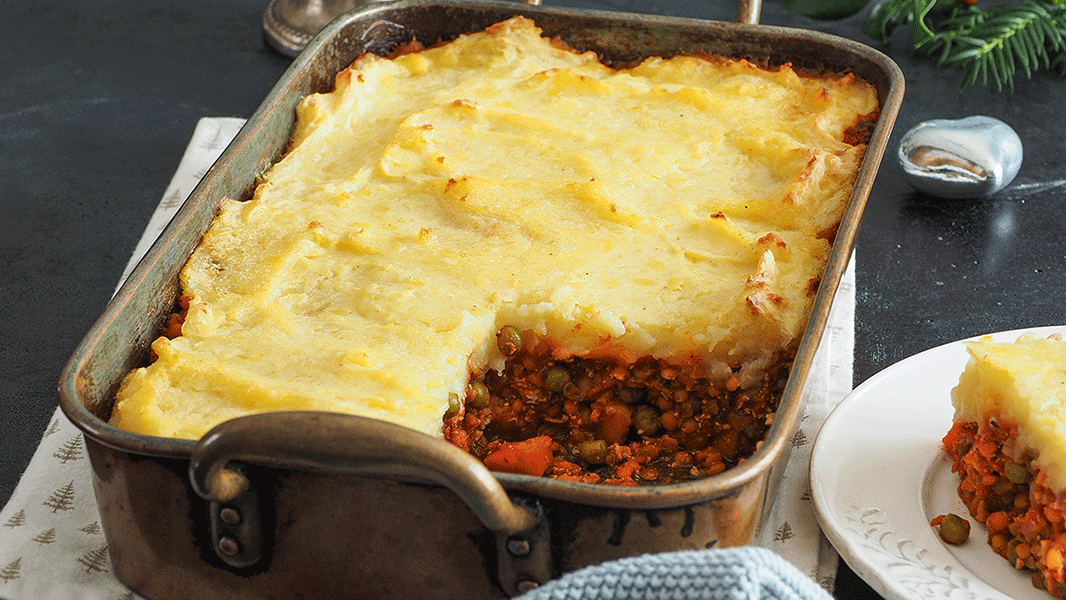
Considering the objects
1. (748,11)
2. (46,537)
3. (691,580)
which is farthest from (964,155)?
(46,537)

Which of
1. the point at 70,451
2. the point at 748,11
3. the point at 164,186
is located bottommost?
the point at 164,186

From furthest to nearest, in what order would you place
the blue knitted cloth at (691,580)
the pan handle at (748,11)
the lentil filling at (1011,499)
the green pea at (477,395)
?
the pan handle at (748,11) → the green pea at (477,395) → the lentil filling at (1011,499) → the blue knitted cloth at (691,580)

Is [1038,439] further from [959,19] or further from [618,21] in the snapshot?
[959,19]

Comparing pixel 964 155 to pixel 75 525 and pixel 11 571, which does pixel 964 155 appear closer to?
pixel 75 525

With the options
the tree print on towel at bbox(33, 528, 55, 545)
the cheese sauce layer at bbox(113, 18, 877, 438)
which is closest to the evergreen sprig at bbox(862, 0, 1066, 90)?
the cheese sauce layer at bbox(113, 18, 877, 438)

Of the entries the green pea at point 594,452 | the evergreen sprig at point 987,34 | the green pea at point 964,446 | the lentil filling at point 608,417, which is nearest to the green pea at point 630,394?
the lentil filling at point 608,417

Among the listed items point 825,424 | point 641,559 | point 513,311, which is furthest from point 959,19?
point 641,559

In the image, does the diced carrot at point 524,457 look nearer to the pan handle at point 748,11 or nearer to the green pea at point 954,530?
the green pea at point 954,530
